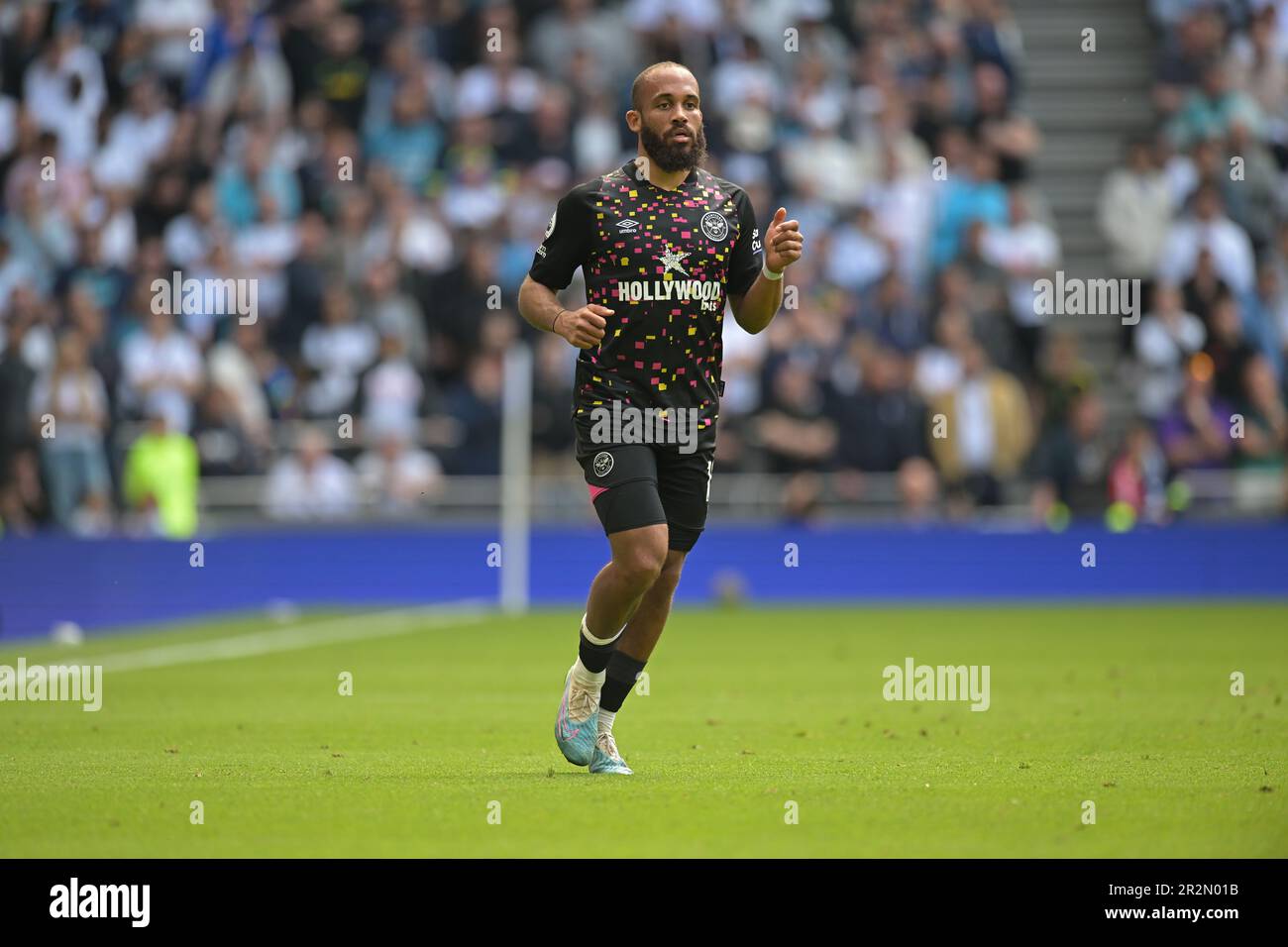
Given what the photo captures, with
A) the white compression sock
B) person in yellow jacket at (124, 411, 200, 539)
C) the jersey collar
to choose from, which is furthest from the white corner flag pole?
the white compression sock

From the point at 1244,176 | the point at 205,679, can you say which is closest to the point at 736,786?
the point at 205,679

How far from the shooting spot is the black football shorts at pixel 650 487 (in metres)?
8.77

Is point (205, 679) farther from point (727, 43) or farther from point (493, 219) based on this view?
point (727, 43)

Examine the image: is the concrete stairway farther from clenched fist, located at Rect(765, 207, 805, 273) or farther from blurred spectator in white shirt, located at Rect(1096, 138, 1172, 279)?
clenched fist, located at Rect(765, 207, 805, 273)

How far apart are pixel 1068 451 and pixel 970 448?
1126 millimetres

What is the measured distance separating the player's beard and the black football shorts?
124cm

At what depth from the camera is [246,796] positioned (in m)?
8.48

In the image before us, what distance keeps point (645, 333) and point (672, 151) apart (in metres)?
0.82

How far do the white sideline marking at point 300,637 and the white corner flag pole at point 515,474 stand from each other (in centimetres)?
46

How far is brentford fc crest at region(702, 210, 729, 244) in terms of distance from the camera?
915 centimetres

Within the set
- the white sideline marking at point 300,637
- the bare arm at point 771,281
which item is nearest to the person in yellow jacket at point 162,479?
the white sideline marking at point 300,637

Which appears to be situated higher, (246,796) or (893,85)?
(893,85)

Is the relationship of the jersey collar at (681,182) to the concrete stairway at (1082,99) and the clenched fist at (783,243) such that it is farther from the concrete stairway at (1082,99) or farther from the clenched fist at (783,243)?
the concrete stairway at (1082,99)
